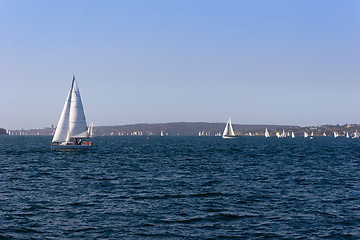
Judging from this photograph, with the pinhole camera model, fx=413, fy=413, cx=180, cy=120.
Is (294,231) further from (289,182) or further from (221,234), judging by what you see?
(289,182)

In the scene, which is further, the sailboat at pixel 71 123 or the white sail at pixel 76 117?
the white sail at pixel 76 117

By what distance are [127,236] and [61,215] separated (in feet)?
21.9

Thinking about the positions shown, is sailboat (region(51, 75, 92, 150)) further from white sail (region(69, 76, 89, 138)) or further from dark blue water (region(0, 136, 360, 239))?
dark blue water (region(0, 136, 360, 239))

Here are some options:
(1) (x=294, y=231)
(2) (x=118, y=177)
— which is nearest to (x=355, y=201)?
(1) (x=294, y=231)

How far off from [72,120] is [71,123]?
69 cm

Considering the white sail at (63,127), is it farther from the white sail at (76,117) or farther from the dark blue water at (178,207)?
the dark blue water at (178,207)

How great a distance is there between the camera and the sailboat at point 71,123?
8881 centimetres

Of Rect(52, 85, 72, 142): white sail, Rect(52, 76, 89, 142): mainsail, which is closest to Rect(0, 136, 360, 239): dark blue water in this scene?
Rect(52, 85, 72, 142): white sail

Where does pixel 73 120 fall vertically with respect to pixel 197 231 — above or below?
above

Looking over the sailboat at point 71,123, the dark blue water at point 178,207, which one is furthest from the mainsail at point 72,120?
the dark blue water at point 178,207

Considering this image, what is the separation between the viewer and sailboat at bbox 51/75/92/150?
291 feet

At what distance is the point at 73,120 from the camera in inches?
3551

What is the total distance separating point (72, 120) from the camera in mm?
90125

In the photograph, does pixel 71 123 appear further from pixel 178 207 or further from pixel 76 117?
pixel 178 207
